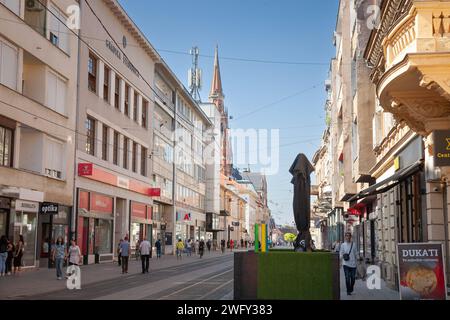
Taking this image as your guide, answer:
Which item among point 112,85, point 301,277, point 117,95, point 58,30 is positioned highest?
point 58,30

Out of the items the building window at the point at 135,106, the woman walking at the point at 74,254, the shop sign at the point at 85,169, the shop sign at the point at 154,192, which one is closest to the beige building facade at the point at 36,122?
the shop sign at the point at 85,169

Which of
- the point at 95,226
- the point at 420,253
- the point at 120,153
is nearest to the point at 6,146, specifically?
the point at 95,226

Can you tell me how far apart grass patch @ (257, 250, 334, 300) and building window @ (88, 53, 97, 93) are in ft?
88.8

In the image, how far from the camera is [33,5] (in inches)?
1235

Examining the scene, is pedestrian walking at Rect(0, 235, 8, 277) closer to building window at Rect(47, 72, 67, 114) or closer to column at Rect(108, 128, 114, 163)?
building window at Rect(47, 72, 67, 114)

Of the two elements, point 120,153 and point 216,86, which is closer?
point 120,153

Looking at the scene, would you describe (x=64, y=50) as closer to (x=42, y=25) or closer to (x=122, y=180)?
(x=42, y=25)

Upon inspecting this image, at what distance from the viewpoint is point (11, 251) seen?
27016mm

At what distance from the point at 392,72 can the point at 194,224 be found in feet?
205

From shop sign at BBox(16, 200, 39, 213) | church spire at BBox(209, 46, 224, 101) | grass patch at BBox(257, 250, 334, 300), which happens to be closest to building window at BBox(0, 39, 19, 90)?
shop sign at BBox(16, 200, 39, 213)

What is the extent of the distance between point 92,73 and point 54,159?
27.8 feet

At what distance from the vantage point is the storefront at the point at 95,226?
122 ft

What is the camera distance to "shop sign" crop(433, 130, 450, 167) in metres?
14.4

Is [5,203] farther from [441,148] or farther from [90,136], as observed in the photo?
[441,148]
